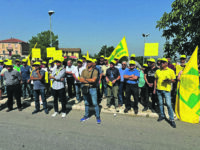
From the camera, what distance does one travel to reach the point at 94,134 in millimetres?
3916

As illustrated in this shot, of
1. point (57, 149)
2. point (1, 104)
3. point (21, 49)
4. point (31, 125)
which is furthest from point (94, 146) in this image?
point (21, 49)

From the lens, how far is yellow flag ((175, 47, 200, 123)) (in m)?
4.44

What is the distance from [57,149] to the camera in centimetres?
324

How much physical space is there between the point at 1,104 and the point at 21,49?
102 metres

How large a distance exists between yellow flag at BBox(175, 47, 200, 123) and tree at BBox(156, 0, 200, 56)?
1387 millimetres

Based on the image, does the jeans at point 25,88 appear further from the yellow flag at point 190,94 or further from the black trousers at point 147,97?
the yellow flag at point 190,94

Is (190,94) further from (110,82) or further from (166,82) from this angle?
(110,82)

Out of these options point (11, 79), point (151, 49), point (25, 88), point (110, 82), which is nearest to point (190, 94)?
point (110, 82)

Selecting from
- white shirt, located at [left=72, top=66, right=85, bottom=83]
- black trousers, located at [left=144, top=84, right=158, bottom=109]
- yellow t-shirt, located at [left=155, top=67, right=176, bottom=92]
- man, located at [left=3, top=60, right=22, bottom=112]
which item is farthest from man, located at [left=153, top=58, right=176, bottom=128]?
man, located at [left=3, top=60, right=22, bottom=112]

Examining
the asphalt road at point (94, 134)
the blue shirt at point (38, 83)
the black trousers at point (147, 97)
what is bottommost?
the asphalt road at point (94, 134)

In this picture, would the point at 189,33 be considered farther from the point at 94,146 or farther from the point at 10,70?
the point at 10,70

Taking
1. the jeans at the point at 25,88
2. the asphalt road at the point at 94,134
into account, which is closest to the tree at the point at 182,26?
the asphalt road at the point at 94,134

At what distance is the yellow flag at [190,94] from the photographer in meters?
4.44

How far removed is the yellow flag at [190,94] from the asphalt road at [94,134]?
27 centimetres
